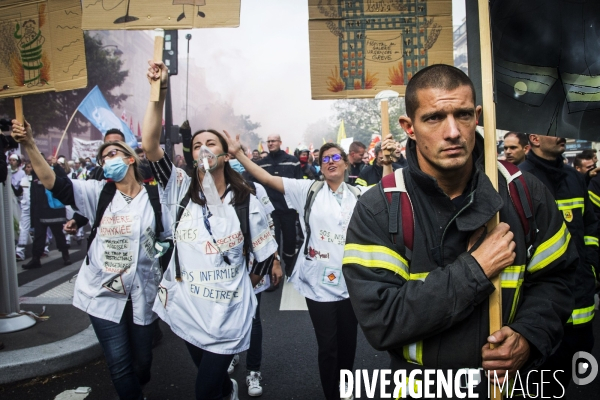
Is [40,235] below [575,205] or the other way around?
below

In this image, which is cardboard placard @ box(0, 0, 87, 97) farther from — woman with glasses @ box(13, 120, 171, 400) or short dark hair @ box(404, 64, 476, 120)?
short dark hair @ box(404, 64, 476, 120)

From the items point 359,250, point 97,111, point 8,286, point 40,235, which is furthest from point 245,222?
point 97,111

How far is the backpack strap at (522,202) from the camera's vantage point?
1770mm

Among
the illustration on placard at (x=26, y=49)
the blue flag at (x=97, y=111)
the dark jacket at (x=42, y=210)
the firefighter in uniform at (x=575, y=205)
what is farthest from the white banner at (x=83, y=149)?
the firefighter in uniform at (x=575, y=205)

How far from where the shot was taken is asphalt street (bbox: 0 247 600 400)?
3.87 metres

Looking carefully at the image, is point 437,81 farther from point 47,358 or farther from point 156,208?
point 47,358

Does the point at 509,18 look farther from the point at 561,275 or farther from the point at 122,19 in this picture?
the point at 122,19

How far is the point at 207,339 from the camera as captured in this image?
294 centimetres

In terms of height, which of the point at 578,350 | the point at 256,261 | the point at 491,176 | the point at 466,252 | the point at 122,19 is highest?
the point at 122,19

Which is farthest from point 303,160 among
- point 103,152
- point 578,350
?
point 578,350

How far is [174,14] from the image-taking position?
10.0 ft

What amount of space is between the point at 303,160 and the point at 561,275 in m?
7.21

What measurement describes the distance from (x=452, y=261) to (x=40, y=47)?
3667 millimetres

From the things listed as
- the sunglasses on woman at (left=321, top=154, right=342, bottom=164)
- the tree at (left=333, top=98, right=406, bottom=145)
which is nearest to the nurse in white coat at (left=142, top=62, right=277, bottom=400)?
the sunglasses on woman at (left=321, top=154, right=342, bottom=164)
